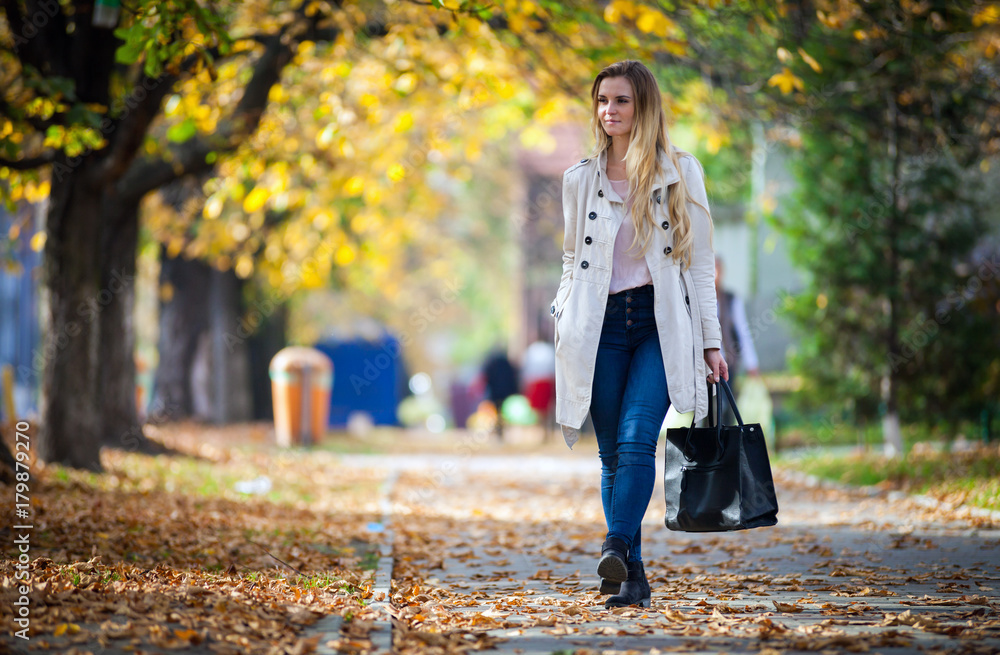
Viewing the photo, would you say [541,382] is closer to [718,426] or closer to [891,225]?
[891,225]

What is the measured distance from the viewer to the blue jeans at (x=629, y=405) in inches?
171

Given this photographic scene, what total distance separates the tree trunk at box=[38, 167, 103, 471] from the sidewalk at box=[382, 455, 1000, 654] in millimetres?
2950

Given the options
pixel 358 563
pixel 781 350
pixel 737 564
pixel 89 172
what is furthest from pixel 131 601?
pixel 781 350

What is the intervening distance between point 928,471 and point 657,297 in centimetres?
596

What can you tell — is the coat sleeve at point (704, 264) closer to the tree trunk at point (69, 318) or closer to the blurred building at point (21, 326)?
the tree trunk at point (69, 318)

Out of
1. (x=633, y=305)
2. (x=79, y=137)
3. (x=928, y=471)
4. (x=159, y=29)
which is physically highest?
(x=159, y=29)

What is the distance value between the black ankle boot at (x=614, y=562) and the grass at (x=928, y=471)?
4150mm

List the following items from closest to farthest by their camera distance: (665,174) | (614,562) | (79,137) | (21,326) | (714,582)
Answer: (614,562), (665,174), (714,582), (79,137), (21,326)

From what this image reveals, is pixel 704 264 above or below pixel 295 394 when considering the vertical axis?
above

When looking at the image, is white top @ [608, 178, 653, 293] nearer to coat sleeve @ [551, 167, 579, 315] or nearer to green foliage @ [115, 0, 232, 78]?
coat sleeve @ [551, 167, 579, 315]

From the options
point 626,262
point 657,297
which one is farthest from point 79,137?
point 657,297

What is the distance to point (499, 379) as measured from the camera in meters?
19.3

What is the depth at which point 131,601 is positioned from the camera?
3932mm

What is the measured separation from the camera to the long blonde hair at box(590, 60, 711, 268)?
4.41 metres
